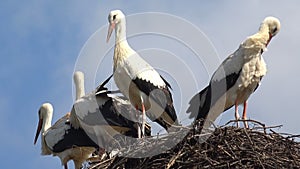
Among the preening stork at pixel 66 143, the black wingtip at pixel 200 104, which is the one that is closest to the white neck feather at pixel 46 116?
the preening stork at pixel 66 143

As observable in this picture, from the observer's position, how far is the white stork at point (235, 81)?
1070cm

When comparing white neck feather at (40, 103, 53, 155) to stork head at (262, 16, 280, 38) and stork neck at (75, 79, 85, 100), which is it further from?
stork head at (262, 16, 280, 38)

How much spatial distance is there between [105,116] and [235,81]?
62.0 inches

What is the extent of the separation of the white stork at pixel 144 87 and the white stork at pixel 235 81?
0.35 m

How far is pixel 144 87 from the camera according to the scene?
10984 mm

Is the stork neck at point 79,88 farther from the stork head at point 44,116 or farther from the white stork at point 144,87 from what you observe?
the white stork at point 144,87

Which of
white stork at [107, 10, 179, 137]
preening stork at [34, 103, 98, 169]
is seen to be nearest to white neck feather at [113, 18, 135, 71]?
white stork at [107, 10, 179, 137]

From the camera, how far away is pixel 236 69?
10.7m

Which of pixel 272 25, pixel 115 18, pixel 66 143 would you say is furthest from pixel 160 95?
pixel 66 143

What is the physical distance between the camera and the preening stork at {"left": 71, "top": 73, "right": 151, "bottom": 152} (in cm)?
1133

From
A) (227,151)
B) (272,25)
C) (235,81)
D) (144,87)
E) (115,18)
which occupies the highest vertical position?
(115,18)

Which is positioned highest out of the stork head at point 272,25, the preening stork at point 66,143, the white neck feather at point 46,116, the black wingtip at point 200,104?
the white neck feather at point 46,116

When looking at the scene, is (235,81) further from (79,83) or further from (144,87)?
(79,83)

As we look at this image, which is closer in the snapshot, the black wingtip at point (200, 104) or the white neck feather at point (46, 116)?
the black wingtip at point (200, 104)
